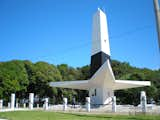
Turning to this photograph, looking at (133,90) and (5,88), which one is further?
(133,90)

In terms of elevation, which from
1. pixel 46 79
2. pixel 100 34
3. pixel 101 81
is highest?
pixel 100 34

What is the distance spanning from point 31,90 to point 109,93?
25993mm

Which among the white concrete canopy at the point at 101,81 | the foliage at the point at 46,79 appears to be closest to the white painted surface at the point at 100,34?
the white concrete canopy at the point at 101,81

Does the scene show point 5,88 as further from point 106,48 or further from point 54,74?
point 106,48

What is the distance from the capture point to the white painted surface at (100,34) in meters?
36.4

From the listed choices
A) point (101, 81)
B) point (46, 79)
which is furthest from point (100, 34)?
point (46, 79)

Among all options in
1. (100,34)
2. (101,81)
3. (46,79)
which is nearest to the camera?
(101,81)

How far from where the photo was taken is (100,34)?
119 feet

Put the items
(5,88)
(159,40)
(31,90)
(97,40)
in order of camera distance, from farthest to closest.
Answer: (31,90)
(5,88)
(97,40)
(159,40)

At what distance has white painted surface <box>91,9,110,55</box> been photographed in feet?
119

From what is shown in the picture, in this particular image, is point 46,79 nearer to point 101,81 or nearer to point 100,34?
point 101,81

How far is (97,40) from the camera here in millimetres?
36719

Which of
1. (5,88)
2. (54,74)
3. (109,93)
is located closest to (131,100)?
(54,74)

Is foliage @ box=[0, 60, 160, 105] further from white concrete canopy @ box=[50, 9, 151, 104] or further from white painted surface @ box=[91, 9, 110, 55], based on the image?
white painted surface @ box=[91, 9, 110, 55]
